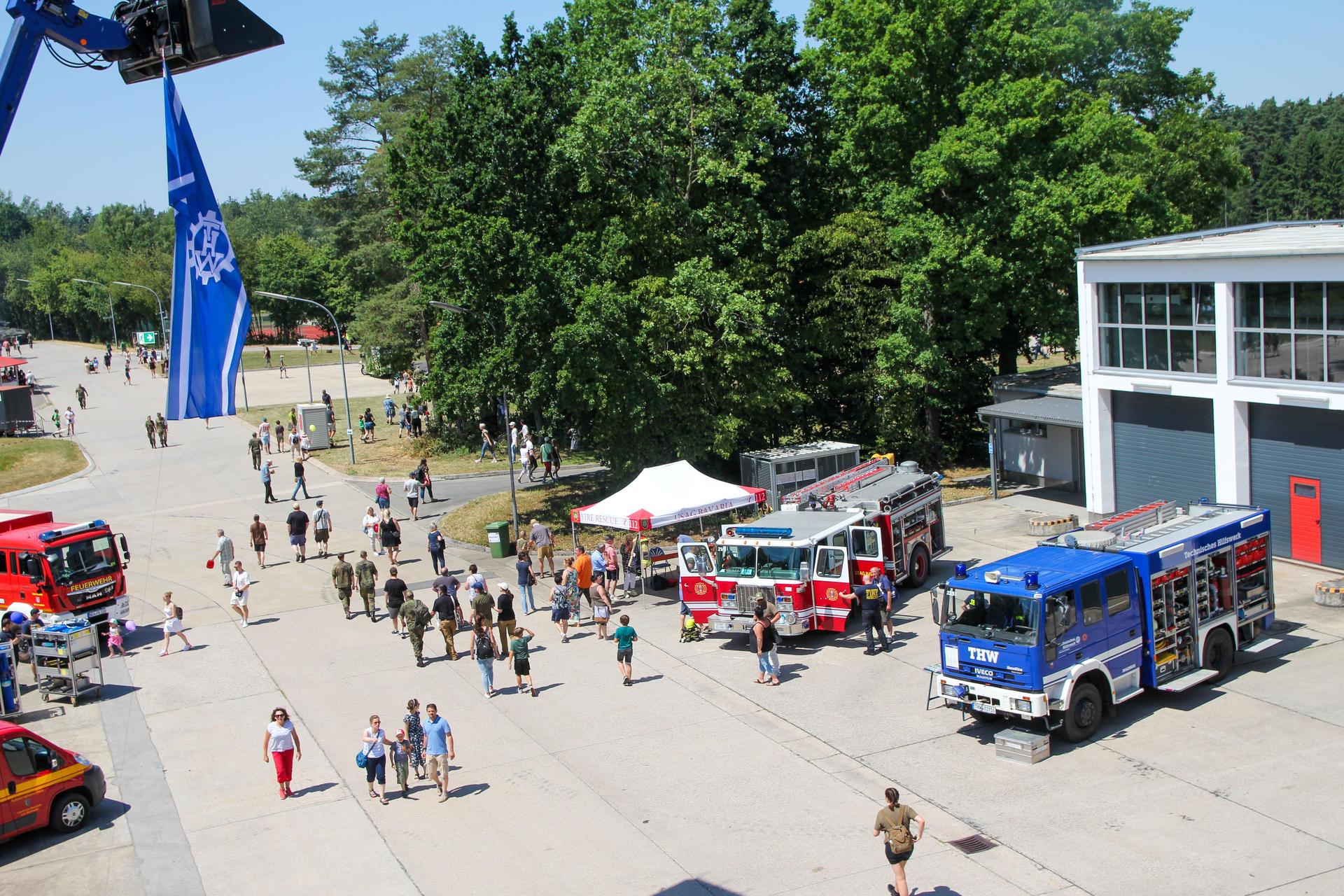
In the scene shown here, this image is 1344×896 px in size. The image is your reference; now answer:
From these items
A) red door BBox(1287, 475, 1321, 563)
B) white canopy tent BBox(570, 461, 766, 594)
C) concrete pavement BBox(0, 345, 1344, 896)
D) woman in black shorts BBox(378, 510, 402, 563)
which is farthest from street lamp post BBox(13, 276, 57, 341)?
red door BBox(1287, 475, 1321, 563)

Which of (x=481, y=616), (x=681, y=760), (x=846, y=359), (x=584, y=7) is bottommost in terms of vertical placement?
(x=681, y=760)

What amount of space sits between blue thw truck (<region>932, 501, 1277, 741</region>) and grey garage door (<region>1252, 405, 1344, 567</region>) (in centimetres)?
643

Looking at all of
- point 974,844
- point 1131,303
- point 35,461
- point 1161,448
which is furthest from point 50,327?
point 974,844

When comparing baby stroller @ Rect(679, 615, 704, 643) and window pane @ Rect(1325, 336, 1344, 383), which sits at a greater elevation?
window pane @ Rect(1325, 336, 1344, 383)

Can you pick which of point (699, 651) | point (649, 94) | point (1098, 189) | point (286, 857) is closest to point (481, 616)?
point (699, 651)

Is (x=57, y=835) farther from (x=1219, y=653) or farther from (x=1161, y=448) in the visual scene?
(x=1161, y=448)

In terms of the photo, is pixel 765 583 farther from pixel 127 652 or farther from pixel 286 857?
pixel 127 652

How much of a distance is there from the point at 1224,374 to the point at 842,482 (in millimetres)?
8991

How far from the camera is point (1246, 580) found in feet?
60.3

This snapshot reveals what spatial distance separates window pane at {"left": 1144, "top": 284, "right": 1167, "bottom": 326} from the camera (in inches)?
1061

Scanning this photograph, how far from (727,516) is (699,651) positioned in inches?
462

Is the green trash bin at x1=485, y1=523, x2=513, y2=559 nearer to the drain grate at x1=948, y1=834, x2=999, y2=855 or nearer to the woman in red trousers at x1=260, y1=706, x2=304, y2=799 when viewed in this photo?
the woman in red trousers at x1=260, y1=706, x2=304, y2=799

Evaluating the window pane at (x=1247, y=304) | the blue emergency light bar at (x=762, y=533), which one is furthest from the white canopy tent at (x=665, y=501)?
the window pane at (x=1247, y=304)

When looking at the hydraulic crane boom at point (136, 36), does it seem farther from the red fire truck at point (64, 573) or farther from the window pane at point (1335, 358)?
Answer: the window pane at point (1335, 358)
